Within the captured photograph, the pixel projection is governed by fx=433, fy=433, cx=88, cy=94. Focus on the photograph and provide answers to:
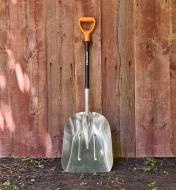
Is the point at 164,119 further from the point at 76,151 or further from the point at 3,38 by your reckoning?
the point at 3,38

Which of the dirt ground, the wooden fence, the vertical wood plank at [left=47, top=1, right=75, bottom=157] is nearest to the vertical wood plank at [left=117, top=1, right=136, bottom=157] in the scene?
the wooden fence

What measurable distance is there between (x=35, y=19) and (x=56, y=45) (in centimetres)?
27

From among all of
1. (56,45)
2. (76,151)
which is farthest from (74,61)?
(76,151)

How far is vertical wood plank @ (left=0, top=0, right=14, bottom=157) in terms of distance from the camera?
3592 millimetres

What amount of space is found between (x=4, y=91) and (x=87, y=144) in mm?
824

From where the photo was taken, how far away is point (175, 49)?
359 centimetres

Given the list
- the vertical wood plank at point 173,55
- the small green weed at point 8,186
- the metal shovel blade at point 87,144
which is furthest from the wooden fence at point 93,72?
the small green weed at point 8,186

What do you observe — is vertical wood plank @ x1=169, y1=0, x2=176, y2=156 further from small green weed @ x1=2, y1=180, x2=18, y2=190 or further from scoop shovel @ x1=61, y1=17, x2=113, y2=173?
small green weed @ x1=2, y1=180, x2=18, y2=190

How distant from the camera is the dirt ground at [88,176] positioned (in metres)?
3.04

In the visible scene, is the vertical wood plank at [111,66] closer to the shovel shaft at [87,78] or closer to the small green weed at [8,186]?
the shovel shaft at [87,78]

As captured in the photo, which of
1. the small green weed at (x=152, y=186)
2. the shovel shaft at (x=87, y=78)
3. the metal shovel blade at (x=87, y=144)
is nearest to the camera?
the small green weed at (x=152, y=186)

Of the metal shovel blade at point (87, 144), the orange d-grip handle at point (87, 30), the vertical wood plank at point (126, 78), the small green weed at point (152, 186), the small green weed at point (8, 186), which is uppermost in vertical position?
the orange d-grip handle at point (87, 30)

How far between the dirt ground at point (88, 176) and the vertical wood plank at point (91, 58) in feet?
1.76

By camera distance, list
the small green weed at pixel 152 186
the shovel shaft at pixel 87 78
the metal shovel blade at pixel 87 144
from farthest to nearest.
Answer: the shovel shaft at pixel 87 78, the metal shovel blade at pixel 87 144, the small green weed at pixel 152 186
